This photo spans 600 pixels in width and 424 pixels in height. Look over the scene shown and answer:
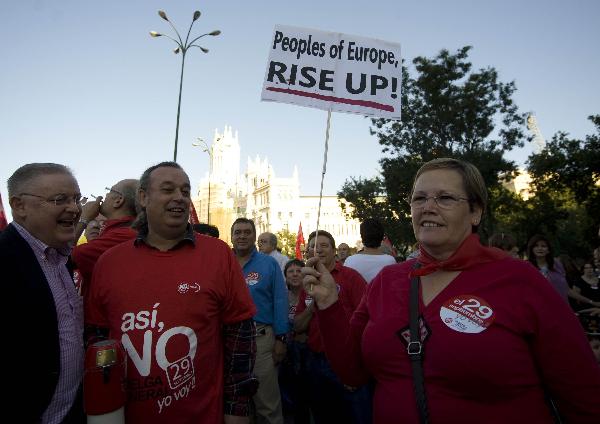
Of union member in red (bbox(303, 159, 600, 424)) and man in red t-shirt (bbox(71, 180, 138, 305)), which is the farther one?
man in red t-shirt (bbox(71, 180, 138, 305))

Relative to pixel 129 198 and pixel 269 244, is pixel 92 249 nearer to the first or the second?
pixel 129 198

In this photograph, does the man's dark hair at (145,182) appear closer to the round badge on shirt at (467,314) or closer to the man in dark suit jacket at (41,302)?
the man in dark suit jacket at (41,302)

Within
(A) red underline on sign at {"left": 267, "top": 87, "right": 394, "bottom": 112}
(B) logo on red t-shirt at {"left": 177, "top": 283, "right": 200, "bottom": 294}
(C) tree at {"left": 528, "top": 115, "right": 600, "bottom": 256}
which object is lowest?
(B) logo on red t-shirt at {"left": 177, "top": 283, "right": 200, "bottom": 294}

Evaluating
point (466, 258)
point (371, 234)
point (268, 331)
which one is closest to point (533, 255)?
point (371, 234)

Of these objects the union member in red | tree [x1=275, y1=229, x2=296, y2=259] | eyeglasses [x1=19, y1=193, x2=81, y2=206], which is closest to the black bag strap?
the union member in red

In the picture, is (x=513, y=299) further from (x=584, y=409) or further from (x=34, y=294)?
(x=34, y=294)

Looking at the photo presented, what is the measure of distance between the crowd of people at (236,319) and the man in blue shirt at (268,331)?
1.93 metres

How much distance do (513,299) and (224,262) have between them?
149 centimetres

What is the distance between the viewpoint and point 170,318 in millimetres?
2449

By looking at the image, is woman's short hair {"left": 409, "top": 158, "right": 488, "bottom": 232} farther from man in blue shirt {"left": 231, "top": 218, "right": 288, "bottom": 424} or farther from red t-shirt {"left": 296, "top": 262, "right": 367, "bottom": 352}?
man in blue shirt {"left": 231, "top": 218, "right": 288, "bottom": 424}

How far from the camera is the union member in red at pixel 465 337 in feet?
5.86

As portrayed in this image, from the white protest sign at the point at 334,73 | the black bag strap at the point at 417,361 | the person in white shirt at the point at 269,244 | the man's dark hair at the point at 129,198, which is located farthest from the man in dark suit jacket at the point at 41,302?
the person in white shirt at the point at 269,244

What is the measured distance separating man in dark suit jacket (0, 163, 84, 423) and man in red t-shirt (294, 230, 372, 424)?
2.14 metres

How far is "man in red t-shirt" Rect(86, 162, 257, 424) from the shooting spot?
7.86 ft
